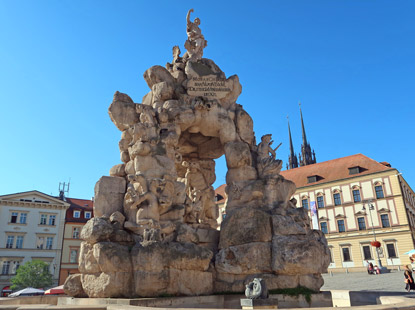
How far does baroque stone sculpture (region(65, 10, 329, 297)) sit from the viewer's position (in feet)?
20.5

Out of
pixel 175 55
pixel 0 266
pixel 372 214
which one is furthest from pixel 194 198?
pixel 372 214

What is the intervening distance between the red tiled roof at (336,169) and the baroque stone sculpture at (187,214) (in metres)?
37.1

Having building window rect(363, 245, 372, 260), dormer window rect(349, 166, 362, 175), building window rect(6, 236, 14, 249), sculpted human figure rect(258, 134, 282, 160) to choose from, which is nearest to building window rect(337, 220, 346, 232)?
building window rect(363, 245, 372, 260)

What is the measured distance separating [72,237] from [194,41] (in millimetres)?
34346

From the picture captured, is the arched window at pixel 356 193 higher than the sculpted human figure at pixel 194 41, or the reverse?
the arched window at pixel 356 193

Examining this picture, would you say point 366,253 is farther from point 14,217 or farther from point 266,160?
point 14,217

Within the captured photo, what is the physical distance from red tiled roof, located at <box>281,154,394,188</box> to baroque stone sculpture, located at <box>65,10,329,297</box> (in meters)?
37.1

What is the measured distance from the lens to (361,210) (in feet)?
137

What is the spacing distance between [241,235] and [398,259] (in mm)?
37017

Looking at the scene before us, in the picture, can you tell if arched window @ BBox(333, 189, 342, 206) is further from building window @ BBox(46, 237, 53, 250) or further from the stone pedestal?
the stone pedestal

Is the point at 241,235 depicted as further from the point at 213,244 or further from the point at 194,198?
the point at 194,198

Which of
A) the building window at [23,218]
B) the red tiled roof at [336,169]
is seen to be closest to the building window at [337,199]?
the red tiled roof at [336,169]

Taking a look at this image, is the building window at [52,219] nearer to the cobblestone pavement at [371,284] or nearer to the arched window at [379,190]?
the cobblestone pavement at [371,284]

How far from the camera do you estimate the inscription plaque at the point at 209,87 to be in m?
9.06
